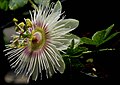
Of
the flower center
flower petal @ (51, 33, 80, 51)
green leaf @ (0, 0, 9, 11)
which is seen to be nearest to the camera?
flower petal @ (51, 33, 80, 51)

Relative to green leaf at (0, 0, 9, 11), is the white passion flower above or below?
below

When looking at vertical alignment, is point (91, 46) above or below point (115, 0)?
below

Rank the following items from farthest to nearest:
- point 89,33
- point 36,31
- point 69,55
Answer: point 89,33 → point 36,31 → point 69,55

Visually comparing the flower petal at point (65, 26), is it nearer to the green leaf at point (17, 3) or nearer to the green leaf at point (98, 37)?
the green leaf at point (98, 37)

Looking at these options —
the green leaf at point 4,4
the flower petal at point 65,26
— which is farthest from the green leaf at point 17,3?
the flower petal at point 65,26

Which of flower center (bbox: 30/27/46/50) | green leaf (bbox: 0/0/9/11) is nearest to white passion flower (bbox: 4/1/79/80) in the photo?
flower center (bbox: 30/27/46/50)

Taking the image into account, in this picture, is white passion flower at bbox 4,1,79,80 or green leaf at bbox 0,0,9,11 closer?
white passion flower at bbox 4,1,79,80

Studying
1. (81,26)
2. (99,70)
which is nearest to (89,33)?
(81,26)

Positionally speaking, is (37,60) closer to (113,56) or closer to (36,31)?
(36,31)

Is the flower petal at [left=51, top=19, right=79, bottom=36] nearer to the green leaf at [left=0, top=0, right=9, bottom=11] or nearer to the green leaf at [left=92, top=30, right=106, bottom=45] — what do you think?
the green leaf at [left=92, top=30, right=106, bottom=45]
